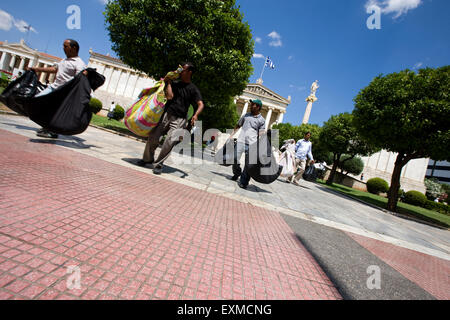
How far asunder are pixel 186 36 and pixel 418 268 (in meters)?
10.8

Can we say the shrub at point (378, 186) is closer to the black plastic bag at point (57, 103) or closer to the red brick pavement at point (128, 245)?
the red brick pavement at point (128, 245)

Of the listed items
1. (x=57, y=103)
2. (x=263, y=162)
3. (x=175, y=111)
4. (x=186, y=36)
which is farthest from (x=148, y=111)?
(x=186, y=36)

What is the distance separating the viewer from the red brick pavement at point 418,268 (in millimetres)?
2505

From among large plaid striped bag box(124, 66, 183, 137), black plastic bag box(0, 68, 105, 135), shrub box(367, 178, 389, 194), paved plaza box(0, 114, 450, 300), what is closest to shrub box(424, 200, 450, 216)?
shrub box(367, 178, 389, 194)

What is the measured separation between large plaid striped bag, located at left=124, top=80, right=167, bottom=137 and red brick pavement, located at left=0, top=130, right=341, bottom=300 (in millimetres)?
1344

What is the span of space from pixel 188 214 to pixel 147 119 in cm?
230

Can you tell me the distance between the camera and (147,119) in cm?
405

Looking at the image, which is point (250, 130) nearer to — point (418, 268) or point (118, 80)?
point (418, 268)

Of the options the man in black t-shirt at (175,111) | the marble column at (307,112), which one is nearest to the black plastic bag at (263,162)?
→ the man in black t-shirt at (175,111)

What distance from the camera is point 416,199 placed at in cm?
2067

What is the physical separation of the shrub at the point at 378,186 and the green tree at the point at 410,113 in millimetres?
18024

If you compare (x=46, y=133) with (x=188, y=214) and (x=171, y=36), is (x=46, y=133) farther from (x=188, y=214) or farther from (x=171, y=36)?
(x=171, y=36)

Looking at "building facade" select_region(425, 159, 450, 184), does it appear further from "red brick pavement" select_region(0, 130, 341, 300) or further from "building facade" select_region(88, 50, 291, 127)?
"red brick pavement" select_region(0, 130, 341, 300)
